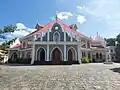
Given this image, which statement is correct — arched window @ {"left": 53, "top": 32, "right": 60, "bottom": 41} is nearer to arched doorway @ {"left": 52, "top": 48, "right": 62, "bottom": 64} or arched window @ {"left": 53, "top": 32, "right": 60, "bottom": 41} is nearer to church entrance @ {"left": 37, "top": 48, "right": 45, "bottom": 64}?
arched doorway @ {"left": 52, "top": 48, "right": 62, "bottom": 64}

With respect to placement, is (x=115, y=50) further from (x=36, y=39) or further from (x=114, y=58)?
(x=36, y=39)

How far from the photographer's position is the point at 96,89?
6.58 meters

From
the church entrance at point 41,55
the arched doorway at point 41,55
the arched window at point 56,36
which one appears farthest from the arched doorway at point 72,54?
the church entrance at point 41,55

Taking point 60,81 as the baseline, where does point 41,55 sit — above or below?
above

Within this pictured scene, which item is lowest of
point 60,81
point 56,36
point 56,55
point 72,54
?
point 60,81

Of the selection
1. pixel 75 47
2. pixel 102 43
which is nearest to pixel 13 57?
pixel 75 47

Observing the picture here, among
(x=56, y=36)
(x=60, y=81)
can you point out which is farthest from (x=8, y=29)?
(x=56, y=36)

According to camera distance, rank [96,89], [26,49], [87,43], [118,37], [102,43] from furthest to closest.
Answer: [118,37] < [102,43] < [87,43] < [26,49] < [96,89]

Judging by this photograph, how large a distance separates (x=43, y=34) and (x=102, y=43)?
2290cm

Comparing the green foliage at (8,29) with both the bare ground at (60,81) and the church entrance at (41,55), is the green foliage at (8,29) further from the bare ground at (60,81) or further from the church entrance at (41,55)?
the church entrance at (41,55)

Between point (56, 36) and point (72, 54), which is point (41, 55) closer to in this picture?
point (56, 36)

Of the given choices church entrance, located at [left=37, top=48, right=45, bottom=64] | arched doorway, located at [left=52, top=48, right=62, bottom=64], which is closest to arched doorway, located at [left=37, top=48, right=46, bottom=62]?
church entrance, located at [left=37, top=48, right=45, bottom=64]

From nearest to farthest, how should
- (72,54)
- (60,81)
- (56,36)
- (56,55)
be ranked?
(60,81) < (56,55) < (56,36) < (72,54)

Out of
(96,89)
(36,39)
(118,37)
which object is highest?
(118,37)
